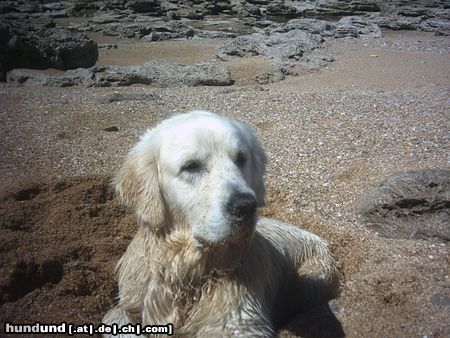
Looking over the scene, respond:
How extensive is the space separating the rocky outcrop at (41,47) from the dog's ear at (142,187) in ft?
35.8

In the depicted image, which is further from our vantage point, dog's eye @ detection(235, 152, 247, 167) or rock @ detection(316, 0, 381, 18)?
rock @ detection(316, 0, 381, 18)

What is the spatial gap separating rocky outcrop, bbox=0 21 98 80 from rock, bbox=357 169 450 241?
36.4ft

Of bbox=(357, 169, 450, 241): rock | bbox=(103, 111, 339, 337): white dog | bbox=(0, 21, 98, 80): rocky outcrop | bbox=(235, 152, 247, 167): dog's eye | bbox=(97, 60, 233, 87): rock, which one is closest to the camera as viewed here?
bbox=(103, 111, 339, 337): white dog

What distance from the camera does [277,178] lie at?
6.18 meters

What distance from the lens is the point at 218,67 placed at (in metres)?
12.7

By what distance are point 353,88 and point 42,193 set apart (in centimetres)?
855

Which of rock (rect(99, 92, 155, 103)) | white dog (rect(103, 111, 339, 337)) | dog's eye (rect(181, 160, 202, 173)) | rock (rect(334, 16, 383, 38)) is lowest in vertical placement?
rock (rect(334, 16, 383, 38))

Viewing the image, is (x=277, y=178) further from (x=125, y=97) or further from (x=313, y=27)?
(x=313, y=27)

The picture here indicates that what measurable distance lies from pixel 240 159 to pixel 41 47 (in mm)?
11948


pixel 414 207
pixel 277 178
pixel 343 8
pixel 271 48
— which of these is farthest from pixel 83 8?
pixel 414 207

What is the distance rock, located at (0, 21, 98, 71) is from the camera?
12.9 metres

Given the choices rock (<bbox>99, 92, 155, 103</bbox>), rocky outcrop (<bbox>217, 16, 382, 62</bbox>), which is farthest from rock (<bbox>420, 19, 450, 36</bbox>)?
rock (<bbox>99, 92, 155, 103</bbox>)

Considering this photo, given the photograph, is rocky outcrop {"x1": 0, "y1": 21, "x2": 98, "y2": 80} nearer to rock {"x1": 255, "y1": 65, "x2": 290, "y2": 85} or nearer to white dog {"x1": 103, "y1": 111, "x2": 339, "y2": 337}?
rock {"x1": 255, "y1": 65, "x2": 290, "y2": 85}

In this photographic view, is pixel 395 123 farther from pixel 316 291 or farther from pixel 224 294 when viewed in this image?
pixel 224 294
